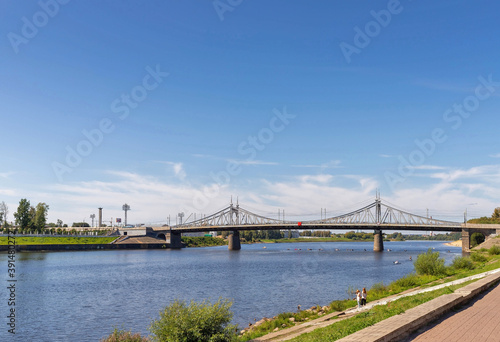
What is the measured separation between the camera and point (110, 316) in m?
32.8

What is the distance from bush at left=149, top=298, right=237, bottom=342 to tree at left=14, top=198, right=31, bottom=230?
136 meters

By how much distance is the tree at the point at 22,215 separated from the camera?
133 m

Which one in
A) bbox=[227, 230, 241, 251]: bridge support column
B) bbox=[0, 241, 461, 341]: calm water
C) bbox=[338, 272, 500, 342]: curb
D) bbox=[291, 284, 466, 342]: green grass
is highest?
bbox=[338, 272, 500, 342]: curb

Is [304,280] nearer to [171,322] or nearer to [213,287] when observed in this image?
[213,287]

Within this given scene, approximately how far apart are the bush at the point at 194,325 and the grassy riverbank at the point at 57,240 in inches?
4523

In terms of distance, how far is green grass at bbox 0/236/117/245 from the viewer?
11839 cm

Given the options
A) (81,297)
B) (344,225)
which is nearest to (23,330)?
(81,297)

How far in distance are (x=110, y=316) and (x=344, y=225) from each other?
112258 millimetres

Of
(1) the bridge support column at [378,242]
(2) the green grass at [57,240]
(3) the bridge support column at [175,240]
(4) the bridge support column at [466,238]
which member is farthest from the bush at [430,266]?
(3) the bridge support column at [175,240]

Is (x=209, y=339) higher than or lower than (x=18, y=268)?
higher

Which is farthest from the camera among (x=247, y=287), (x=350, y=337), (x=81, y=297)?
(x=247, y=287)

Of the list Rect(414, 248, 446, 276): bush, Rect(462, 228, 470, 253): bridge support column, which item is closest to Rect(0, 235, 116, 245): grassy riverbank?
Rect(414, 248, 446, 276): bush

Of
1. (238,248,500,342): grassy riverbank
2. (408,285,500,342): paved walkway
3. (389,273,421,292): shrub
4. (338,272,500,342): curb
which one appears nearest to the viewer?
(338,272,500,342): curb

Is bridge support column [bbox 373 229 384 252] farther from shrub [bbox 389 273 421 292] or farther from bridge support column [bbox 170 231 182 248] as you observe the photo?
shrub [bbox 389 273 421 292]
